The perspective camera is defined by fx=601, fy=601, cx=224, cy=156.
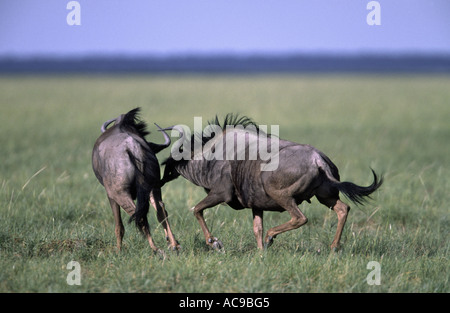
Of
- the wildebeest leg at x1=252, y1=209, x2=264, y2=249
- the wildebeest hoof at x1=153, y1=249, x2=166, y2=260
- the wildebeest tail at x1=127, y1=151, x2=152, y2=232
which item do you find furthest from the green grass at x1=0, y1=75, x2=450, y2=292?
the wildebeest tail at x1=127, y1=151, x2=152, y2=232

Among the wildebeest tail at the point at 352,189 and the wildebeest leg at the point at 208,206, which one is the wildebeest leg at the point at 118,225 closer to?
the wildebeest leg at the point at 208,206

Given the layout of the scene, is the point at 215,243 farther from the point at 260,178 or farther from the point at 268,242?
the point at 260,178

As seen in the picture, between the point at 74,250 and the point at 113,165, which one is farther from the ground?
the point at 113,165

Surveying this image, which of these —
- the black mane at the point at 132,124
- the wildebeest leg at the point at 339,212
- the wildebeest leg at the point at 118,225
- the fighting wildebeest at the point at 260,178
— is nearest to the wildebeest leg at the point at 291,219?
the fighting wildebeest at the point at 260,178

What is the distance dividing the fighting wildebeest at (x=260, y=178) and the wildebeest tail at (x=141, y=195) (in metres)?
0.65

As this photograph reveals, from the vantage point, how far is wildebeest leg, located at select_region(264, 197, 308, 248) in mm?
6242

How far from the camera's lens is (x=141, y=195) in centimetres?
625

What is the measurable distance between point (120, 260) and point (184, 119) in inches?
876

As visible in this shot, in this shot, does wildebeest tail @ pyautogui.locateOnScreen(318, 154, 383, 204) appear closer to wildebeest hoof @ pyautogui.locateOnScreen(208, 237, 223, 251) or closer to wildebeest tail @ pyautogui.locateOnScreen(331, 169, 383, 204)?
wildebeest tail @ pyautogui.locateOnScreen(331, 169, 383, 204)

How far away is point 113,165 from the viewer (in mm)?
6281

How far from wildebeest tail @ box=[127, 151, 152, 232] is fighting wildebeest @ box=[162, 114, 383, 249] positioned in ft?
2.12
